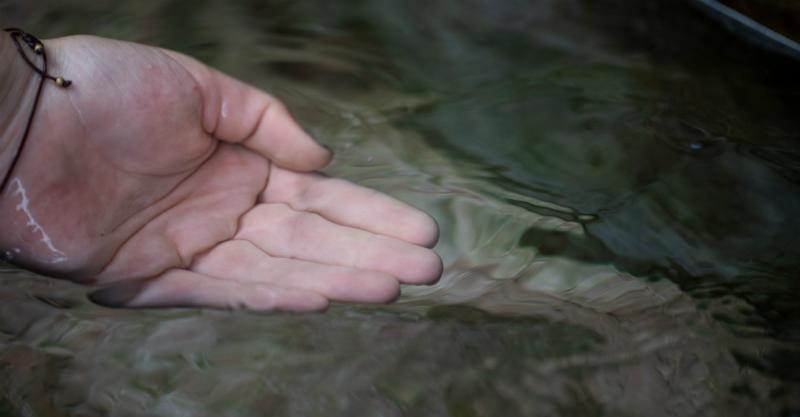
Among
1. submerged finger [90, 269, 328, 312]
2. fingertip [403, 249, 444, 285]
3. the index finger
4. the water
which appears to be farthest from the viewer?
the index finger

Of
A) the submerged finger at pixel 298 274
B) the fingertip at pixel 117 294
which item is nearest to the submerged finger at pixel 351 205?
the submerged finger at pixel 298 274

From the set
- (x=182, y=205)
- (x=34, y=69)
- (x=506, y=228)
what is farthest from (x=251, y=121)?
(x=506, y=228)

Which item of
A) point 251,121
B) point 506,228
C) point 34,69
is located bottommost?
point 506,228

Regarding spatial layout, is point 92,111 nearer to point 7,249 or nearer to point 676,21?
point 7,249

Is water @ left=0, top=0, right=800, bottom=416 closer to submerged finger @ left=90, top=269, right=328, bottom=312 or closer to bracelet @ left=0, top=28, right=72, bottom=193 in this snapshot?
submerged finger @ left=90, top=269, right=328, bottom=312

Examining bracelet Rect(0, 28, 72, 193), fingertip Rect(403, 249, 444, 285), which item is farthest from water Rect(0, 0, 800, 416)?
bracelet Rect(0, 28, 72, 193)

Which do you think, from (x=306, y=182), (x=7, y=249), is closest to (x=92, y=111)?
(x=7, y=249)

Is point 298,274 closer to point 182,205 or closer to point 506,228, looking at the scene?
point 182,205
